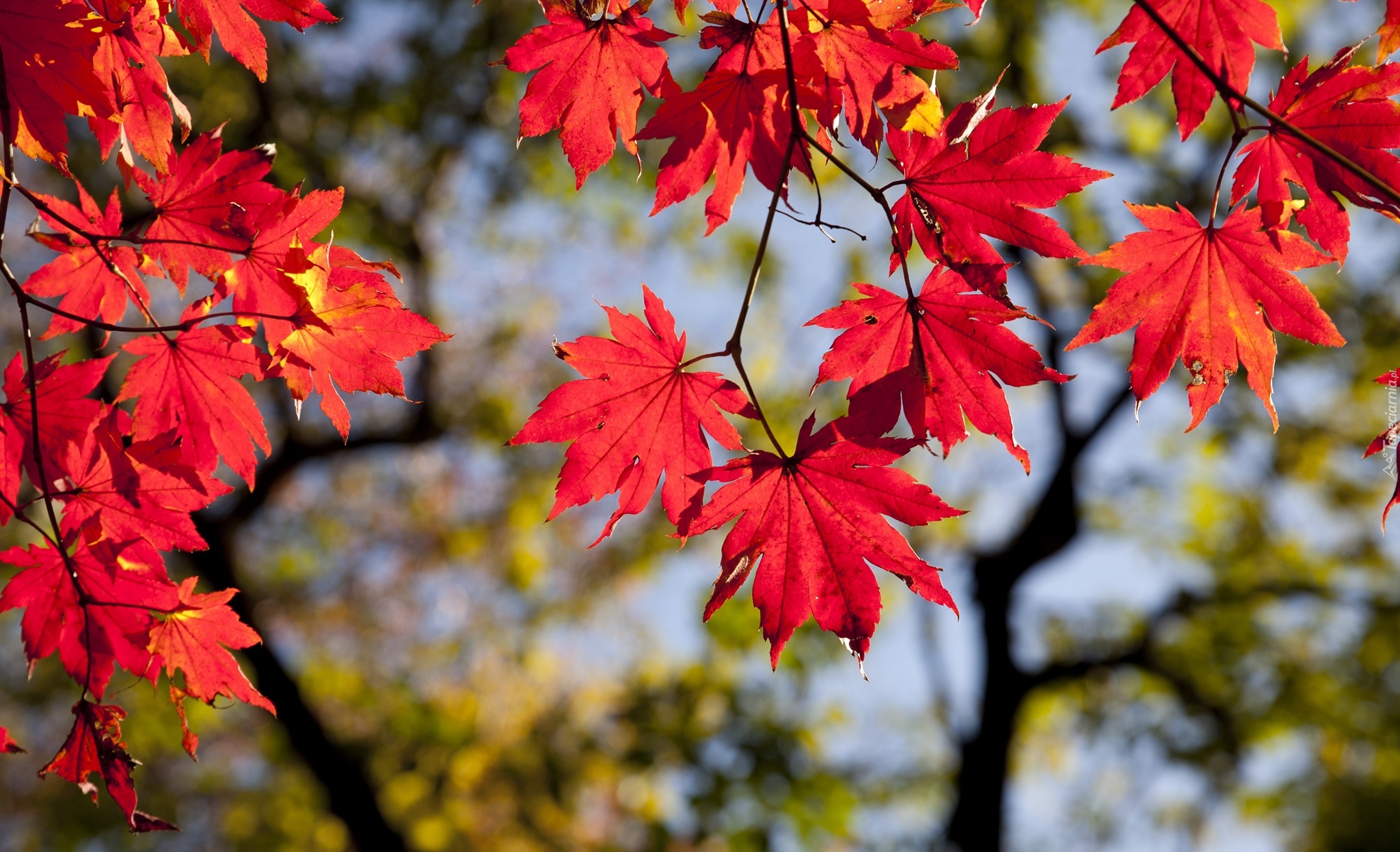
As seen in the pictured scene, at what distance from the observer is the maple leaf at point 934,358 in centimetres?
117

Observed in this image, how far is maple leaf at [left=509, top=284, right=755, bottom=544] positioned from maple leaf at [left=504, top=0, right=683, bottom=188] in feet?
0.80

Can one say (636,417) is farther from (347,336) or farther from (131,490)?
(131,490)

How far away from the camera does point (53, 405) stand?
1.25 m

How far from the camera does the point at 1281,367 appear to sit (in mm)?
7750

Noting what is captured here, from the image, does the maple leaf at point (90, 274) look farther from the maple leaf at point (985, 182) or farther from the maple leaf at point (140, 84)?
the maple leaf at point (985, 182)

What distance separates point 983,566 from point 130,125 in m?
7.77

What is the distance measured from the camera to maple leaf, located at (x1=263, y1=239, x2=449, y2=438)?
1240 millimetres

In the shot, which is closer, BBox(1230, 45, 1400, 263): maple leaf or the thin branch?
the thin branch

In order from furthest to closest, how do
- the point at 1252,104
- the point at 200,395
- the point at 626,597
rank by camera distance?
the point at 626,597 → the point at 200,395 → the point at 1252,104

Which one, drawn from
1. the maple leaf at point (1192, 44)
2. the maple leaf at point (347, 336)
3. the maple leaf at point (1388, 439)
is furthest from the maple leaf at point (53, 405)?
the maple leaf at point (1388, 439)

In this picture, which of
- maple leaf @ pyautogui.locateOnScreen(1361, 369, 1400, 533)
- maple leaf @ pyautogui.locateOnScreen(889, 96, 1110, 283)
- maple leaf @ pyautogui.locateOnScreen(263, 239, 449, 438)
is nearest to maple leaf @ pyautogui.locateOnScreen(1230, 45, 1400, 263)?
maple leaf @ pyautogui.locateOnScreen(1361, 369, 1400, 533)

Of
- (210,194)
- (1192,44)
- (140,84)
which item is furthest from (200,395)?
(1192,44)

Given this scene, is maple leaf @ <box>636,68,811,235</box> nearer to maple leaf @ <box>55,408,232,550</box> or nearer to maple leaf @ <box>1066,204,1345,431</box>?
maple leaf @ <box>1066,204,1345,431</box>

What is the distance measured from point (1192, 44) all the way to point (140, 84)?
155 centimetres
